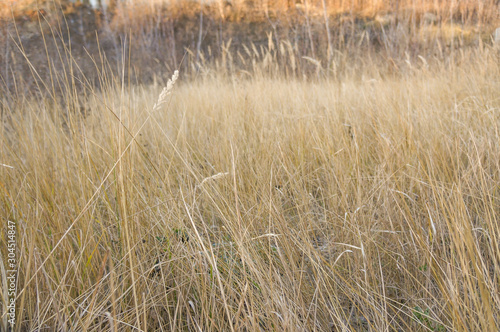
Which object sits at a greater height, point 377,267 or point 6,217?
point 6,217

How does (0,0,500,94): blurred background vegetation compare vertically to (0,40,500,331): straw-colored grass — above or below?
above

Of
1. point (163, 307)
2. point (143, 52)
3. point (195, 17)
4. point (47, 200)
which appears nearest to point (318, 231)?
point (163, 307)

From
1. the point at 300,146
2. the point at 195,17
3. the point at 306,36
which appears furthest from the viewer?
the point at 195,17

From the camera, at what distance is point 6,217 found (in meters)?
0.90

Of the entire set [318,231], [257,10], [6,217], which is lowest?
[318,231]

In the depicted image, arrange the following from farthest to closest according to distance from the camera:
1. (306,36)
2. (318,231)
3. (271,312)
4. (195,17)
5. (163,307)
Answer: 1. (195,17)
2. (306,36)
3. (318,231)
4. (163,307)
5. (271,312)

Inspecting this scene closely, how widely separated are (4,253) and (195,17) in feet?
30.4

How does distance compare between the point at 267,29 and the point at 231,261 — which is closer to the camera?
the point at 231,261

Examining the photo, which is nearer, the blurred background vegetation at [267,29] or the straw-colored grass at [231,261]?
the straw-colored grass at [231,261]

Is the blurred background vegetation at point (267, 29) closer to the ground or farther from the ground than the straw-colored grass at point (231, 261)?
farther from the ground

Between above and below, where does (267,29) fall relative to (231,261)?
above

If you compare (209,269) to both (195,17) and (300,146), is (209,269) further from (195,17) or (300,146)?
(195,17)

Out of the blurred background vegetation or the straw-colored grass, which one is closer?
the straw-colored grass

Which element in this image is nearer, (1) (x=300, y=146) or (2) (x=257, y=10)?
(1) (x=300, y=146)
